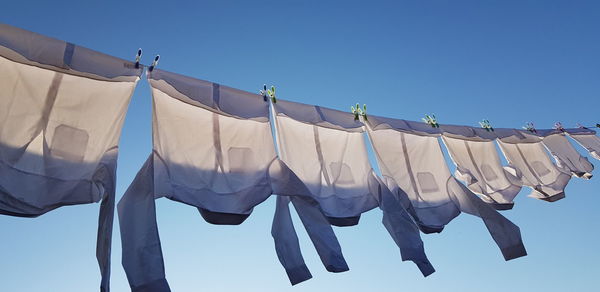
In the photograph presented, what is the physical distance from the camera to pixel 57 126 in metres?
3.31

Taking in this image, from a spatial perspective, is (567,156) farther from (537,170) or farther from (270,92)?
(270,92)

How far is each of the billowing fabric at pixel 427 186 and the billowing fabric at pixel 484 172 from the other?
0.78ft

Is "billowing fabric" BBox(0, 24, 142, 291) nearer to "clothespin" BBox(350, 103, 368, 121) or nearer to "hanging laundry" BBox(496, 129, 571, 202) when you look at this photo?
"clothespin" BBox(350, 103, 368, 121)

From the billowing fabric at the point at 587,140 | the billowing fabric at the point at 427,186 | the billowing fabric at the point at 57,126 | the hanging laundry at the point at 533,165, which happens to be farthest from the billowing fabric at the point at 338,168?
the billowing fabric at the point at 587,140

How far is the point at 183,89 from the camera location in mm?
3873

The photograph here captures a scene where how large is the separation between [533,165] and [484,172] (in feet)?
2.96

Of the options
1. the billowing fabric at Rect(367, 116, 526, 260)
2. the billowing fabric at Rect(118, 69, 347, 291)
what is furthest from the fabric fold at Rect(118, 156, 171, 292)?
the billowing fabric at Rect(367, 116, 526, 260)

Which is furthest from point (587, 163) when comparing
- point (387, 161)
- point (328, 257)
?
point (328, 257)

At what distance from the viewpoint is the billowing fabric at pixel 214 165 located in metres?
3.42

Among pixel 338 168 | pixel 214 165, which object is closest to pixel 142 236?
pixel 214 165

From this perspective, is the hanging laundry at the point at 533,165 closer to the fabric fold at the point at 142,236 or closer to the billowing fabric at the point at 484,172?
the billowing fabric at the point at 484,172

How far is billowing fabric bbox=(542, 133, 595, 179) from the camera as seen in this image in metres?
6.04

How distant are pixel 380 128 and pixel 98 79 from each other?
259 centimetres

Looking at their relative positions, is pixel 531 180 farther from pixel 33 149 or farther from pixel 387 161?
pixel 33 149
